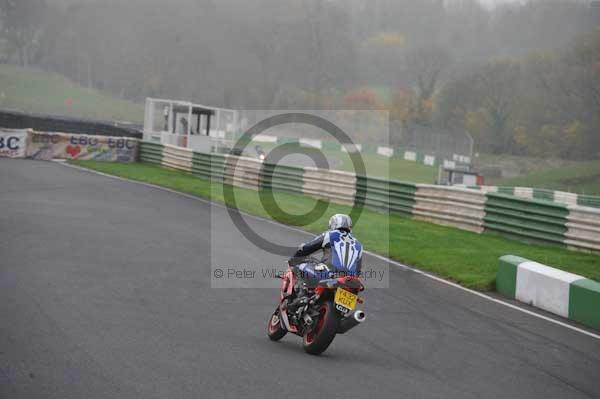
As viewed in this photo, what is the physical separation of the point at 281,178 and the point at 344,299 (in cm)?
1752

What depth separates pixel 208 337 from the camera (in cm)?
756

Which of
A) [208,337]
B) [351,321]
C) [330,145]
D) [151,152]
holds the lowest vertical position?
[208,337]

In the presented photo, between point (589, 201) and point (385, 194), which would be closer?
point (385, 194)

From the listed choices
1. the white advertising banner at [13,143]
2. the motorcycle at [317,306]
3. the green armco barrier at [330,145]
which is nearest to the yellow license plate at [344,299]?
the motorcycle at [317,306]

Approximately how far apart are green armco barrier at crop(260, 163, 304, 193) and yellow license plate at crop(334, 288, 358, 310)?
55.1ft

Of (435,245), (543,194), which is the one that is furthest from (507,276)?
(543,194)

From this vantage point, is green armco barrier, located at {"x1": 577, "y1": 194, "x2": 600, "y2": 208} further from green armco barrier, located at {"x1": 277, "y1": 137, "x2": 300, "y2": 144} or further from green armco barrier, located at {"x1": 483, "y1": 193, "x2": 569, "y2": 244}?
green armco barrier, located at {"x1": 277, "y1": 137, "x2": 300, "y2": 144}

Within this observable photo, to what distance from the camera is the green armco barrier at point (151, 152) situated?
3009cm

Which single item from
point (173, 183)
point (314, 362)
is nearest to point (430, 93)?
point (173, 183)

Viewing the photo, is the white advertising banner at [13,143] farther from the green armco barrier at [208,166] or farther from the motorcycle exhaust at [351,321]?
the motorcycle exhaust at [351,321]

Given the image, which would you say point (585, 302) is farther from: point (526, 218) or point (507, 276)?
point (526, 218)

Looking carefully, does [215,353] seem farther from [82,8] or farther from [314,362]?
[82,8]

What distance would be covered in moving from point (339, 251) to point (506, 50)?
52.2 metres

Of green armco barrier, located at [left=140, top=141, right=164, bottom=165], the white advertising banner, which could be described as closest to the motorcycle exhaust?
green armco barrier, located at [left=140, top=141, right=164, bottom=165]
